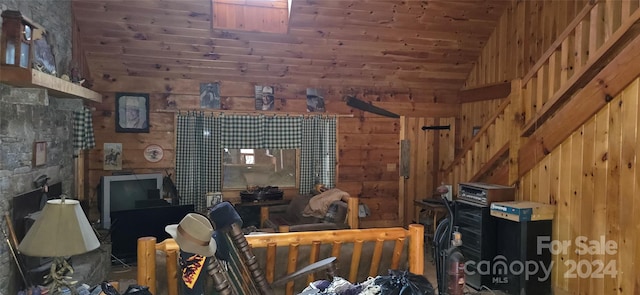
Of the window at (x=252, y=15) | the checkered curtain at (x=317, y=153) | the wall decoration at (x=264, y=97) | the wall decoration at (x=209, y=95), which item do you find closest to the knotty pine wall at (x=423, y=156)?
the checkered curtain at (x=317, y=153)

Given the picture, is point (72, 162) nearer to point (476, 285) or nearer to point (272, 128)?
point (272, 128)

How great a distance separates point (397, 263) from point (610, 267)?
173 cm

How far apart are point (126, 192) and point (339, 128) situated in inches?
115

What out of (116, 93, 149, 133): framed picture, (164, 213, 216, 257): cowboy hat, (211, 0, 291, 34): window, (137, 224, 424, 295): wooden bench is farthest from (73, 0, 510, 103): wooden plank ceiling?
(164, 213, 216, 257): cowboy hat

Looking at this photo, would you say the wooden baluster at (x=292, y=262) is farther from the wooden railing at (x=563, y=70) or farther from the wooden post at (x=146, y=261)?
the wooden railing at (x=563, y=70)

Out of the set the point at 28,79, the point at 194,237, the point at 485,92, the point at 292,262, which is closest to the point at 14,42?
the point at 28,79

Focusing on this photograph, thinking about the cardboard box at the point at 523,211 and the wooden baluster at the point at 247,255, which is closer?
the wooden baluster at the point at 247,255

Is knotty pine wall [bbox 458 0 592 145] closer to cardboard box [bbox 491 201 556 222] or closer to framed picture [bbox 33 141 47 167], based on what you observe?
cardboard box [bbox 491 201 556 222]

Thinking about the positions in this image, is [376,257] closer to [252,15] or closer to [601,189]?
[601,189]

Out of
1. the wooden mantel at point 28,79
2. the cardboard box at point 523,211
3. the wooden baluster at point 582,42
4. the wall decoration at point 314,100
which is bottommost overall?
the cardboard box at point 523,211

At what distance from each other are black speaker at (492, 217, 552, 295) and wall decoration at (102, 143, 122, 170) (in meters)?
4.48

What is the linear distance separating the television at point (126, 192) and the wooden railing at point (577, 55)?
4.09 meters

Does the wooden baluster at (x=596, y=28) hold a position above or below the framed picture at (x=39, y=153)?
above

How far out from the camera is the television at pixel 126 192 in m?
4.61
